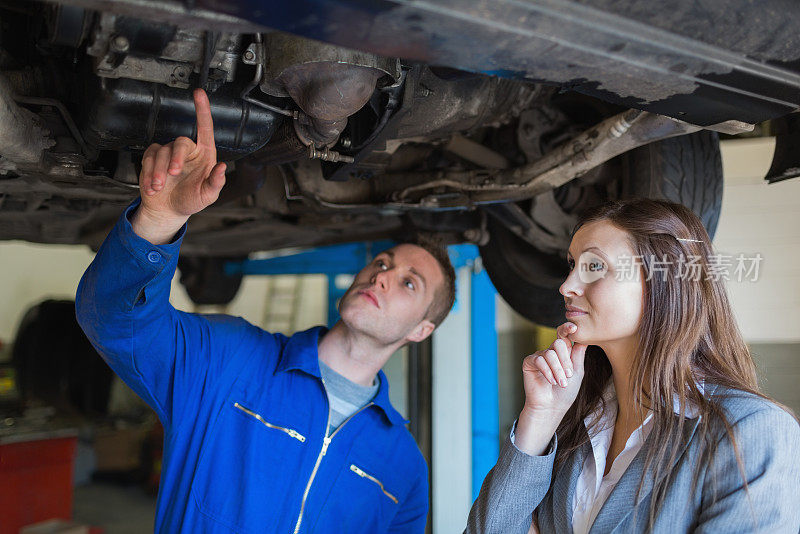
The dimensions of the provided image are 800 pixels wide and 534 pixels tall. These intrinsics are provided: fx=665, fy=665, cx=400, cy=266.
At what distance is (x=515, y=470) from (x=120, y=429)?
4032 millimetres

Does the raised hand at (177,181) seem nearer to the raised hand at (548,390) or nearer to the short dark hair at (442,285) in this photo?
the raised hand at (548,390)

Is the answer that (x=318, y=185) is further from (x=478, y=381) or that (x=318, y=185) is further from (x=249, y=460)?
(x=478, y=381)

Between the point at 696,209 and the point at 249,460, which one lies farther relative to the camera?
the point at 696,209

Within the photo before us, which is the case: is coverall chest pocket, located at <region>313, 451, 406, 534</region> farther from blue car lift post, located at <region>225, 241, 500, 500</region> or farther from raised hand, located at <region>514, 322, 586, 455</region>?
blue car lift post, located at <region>225, 241, 500, 500</region>

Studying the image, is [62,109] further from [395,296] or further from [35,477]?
[35,477]

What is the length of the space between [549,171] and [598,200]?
0.32 meters

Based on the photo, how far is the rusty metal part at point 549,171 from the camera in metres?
1.38

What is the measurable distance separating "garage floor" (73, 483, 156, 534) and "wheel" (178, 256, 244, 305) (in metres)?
1.44

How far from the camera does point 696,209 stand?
175 cm

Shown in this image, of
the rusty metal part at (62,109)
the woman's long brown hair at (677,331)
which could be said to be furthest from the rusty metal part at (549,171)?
the rusty metal part at (62,109)

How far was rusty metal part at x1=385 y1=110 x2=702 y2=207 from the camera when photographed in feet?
4.51

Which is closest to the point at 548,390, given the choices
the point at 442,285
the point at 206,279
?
the point at 442,285

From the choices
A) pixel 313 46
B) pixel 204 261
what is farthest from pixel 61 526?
pixel 313 46

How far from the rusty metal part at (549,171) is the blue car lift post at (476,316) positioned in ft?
3.20
